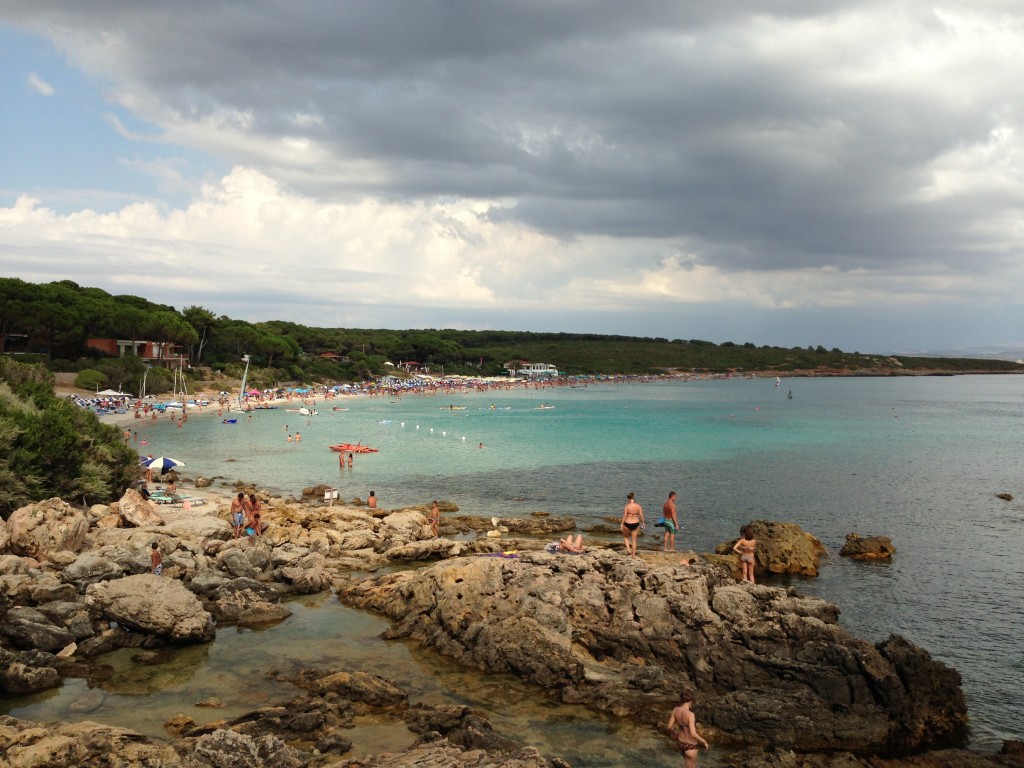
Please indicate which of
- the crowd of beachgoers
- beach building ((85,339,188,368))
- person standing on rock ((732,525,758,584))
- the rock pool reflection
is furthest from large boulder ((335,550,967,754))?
beach building ((85,339,188,368))

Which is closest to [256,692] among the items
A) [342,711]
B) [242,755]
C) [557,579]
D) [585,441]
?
[342,711]

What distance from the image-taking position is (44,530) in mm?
19734

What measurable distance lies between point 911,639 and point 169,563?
1903cm

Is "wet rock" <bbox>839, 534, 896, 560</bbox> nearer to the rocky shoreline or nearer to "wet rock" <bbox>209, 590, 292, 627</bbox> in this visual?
the rocky shoreline

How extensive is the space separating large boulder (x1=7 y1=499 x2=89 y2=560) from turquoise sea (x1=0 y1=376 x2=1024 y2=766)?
6.38 m

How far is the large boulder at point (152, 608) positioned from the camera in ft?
51.3

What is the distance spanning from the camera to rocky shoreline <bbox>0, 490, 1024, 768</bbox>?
11.3 meters

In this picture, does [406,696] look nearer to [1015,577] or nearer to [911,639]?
[911,639]

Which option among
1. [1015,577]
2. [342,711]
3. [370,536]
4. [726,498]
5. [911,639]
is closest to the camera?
[342,711]

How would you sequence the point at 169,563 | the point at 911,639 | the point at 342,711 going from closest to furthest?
the point at 342,711
the point at 911,639
the point at 169,563

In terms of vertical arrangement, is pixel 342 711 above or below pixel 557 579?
below

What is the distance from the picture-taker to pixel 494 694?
1383cm

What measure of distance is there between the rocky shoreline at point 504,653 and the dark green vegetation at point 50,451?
5.00 metres

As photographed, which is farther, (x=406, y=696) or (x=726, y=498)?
(x=726, y=498)
